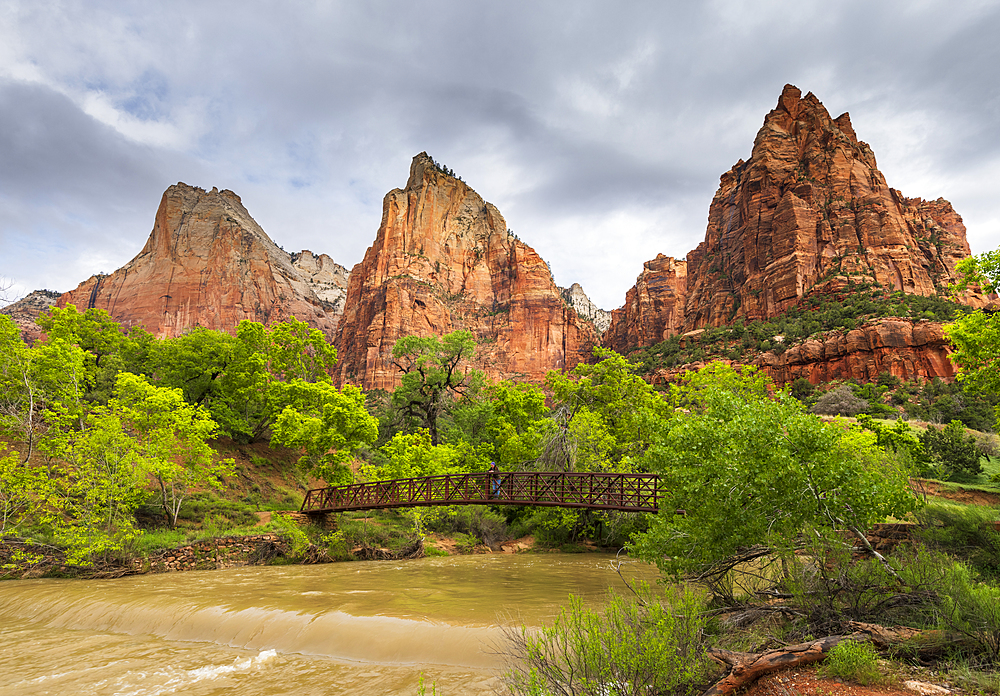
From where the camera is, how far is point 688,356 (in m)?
74.9

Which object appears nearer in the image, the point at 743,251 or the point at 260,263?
the point at 743,251

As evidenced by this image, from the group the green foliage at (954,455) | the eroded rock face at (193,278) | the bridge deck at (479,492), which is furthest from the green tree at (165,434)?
the eroded rock face at (193,278)

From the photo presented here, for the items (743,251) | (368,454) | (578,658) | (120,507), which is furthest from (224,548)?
(743,251)

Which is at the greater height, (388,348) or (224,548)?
(388,348)

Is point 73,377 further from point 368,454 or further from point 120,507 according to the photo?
point 368,454

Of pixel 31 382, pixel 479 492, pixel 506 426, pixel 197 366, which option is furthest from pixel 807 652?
pixel 197 366

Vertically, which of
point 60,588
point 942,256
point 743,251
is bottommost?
point 60,588

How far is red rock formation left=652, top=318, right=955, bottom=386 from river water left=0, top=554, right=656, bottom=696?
153 ft

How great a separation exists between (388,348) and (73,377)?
247ft

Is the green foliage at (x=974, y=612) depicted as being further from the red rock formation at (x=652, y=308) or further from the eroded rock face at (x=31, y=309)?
the eroded rock face at (x=31, y=309)

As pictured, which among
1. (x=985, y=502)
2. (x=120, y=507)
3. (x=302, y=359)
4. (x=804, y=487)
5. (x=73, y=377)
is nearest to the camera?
(x=804, y=487)

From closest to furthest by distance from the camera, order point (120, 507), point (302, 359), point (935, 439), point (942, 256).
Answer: point (120, 507), point (935, 439), point (302, 359), point (942, 256)

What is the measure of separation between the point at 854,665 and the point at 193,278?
5108 inches

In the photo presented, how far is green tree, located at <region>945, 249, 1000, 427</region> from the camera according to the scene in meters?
15.5
